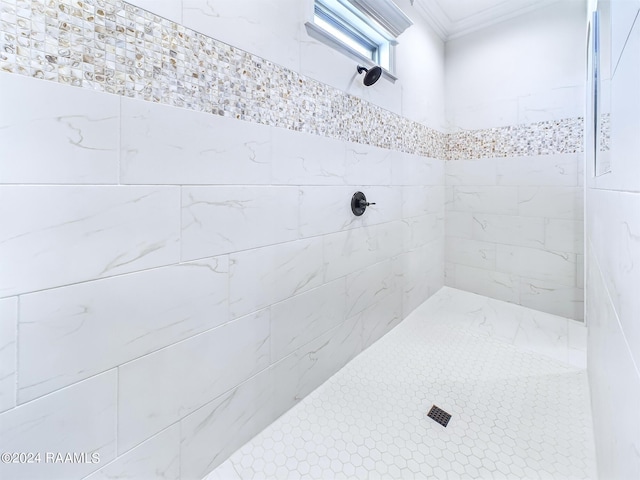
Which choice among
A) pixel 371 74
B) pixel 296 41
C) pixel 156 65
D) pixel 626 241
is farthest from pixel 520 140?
pixel 156 65

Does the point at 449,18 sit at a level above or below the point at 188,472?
above

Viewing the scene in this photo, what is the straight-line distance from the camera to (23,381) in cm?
67

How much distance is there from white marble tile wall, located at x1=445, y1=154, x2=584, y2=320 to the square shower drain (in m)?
1.58

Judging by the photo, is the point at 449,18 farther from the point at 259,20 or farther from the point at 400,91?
the point at 259,20

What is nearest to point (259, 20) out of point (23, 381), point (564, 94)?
point (23, 381)

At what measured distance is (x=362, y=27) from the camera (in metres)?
1.68

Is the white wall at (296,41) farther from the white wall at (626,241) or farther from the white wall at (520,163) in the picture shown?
the white wall at (626,241)

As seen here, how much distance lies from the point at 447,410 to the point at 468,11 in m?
2.83

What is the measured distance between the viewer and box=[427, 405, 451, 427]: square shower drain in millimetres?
1229

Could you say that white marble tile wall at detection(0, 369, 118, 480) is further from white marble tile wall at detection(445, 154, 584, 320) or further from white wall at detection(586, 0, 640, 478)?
white marble tile wall at detection(445, 154, 584, 320)

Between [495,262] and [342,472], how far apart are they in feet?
6.99

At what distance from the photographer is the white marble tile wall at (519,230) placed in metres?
2.12

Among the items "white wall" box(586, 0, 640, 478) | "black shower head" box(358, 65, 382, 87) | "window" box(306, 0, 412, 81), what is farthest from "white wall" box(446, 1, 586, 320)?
"white wall" box(586, 0, 640, 478)

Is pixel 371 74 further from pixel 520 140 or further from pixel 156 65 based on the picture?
pixel 520 140
